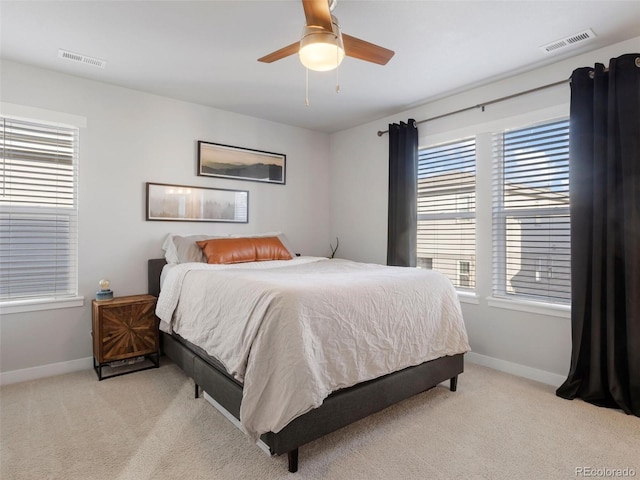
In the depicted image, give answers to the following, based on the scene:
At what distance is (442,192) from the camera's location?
3693 mm

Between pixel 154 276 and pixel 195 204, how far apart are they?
85 centimetres

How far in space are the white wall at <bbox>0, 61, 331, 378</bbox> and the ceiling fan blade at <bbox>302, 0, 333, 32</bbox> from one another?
2398mm

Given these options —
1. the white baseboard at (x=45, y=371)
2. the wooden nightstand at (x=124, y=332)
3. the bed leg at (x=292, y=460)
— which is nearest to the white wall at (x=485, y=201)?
the bed leg at (x=292, y=460)

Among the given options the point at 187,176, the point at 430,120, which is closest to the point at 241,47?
the point at 187,176

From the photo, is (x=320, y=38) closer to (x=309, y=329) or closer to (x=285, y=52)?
(x=285, y=52)

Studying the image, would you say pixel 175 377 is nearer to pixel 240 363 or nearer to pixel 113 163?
pixel 240 363

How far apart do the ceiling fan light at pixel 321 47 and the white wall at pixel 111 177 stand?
7.50 ft

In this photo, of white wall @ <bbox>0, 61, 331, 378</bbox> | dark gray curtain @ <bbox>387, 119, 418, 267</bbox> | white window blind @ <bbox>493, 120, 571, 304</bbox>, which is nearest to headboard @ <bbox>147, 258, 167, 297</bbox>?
white wall @ <bbox>0, 61, 331, 378</bbox>

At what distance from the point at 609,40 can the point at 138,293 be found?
434 cm

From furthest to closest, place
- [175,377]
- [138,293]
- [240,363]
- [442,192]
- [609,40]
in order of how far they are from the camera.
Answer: [442,192] < [138,293] < [175,377] < [609,40] < [240,363]

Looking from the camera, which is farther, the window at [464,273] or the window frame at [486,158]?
the window at [464,273]

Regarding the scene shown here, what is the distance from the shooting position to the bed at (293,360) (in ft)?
5.57

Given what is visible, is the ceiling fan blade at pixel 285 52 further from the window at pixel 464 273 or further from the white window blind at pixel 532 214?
the window at pixel 464 273

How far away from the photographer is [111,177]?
3.28 meters
